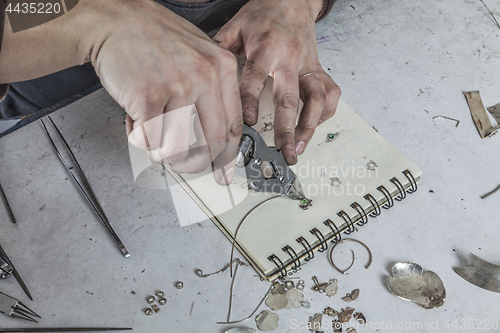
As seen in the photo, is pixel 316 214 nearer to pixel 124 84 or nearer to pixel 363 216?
pixel 363 216

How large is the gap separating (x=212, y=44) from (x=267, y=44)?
26cm

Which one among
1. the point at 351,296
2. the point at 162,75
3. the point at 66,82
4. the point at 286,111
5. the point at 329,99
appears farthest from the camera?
the point at 66,82

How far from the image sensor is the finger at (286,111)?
96cm

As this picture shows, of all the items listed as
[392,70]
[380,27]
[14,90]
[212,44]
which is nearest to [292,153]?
[212,44]

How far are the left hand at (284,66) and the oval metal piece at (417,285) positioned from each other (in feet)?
1.17

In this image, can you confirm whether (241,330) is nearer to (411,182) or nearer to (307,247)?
(307,247)

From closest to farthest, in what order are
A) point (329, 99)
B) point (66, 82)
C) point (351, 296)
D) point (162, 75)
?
point (162, 75)
point (351, 296)
point (329, 99)
point (66, 82)

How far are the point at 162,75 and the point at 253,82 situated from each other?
28 cm

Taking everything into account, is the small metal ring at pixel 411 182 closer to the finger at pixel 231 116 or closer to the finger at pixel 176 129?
the finger at pixel 231 116

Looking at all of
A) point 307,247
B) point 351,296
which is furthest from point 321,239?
point 351,296

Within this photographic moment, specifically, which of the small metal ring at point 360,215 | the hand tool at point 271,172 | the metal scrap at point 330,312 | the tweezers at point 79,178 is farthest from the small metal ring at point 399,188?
the tweezers at point 79,178

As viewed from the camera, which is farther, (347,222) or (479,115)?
(479,115)

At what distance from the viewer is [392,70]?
1291mm

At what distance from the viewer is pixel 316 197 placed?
1.00 m
